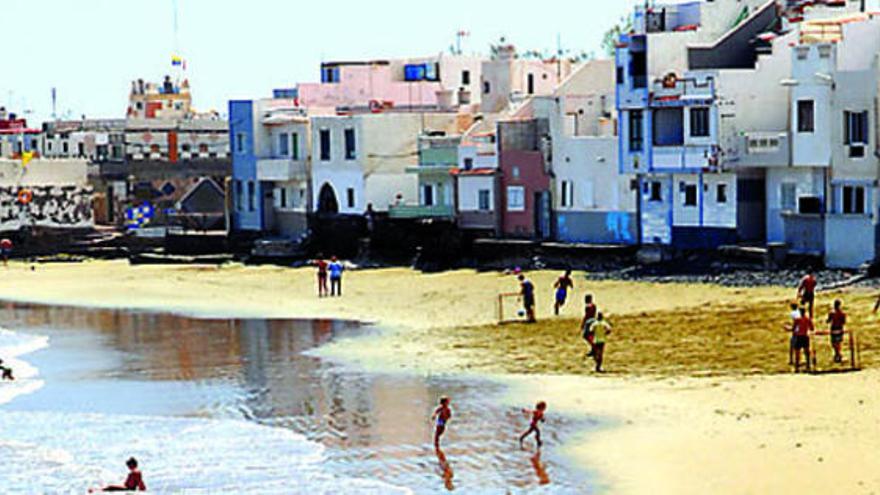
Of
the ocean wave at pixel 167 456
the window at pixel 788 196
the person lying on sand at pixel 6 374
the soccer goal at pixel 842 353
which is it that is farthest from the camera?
the window at pixel 788 196

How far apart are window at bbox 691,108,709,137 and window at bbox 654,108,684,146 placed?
59cm

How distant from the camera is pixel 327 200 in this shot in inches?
2542

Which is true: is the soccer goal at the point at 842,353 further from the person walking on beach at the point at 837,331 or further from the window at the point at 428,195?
the window at the point at 428,195

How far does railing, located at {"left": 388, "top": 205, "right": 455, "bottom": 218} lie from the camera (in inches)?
2248

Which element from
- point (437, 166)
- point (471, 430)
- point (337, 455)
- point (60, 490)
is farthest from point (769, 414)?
point (437, 166)

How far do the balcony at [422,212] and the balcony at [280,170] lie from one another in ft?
27.2

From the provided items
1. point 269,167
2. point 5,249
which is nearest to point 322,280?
point 269,167

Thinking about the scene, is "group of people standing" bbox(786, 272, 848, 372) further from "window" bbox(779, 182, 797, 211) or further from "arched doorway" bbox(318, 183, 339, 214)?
"arched doorway" bbox(318, 183, 339, 214)

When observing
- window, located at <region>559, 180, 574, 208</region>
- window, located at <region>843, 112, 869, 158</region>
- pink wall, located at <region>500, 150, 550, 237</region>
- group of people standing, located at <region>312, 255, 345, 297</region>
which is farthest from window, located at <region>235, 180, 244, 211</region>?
window, located at <region>843, 112, 869, 158</region>

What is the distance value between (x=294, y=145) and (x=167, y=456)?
41008mm

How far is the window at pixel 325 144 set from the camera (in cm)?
6481

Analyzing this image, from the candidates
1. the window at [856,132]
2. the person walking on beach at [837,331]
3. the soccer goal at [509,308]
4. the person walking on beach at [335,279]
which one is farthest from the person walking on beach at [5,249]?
the person walking on beach at [837,331]

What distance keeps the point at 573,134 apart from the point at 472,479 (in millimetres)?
30655

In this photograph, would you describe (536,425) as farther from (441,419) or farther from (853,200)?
(853,200)
